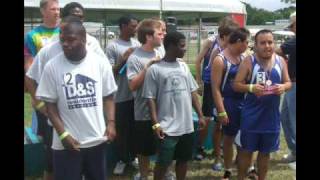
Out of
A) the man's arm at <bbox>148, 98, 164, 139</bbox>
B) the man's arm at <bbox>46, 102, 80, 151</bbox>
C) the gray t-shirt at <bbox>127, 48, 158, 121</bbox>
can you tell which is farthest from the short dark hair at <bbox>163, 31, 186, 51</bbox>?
the man's arm at <bbox>46, 102, 80, 151</bbox>

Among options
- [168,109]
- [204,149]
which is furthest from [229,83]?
[204,149]

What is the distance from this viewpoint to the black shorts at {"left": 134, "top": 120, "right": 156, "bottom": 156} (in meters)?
4.72

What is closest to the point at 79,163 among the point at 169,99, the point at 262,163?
the point at 169,99

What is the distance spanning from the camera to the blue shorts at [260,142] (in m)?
4.44

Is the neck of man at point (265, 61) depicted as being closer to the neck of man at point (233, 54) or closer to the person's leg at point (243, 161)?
the neck of man at point (233, 54)

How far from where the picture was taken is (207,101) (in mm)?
5551

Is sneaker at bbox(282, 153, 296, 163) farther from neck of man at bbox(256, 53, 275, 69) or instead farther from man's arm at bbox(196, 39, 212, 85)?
neck of man at bbox(256, 53, 275, 69)

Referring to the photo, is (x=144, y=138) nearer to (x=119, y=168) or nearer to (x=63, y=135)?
(x=119, y=168)

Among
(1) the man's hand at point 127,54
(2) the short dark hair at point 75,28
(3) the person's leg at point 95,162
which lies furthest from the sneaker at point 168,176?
(2) the short dark hair at point 75,28

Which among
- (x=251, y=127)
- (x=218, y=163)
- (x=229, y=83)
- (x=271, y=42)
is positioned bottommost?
(x=218, y=163)

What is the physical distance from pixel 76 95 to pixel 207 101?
2.51 meters

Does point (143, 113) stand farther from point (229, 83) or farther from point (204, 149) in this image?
point (204, 149)
